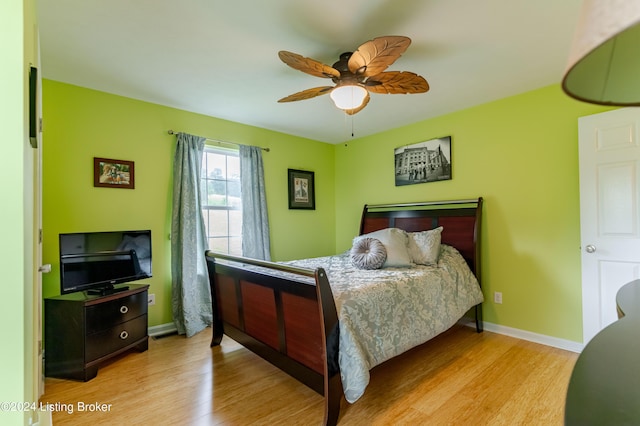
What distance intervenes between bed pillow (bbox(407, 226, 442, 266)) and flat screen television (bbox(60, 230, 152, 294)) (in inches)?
101

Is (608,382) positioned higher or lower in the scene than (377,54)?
lower

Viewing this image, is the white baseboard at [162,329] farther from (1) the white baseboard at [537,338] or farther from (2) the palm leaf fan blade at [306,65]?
(1) the white baseboard at [537,338]

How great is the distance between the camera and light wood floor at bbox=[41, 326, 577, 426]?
70.9 inches

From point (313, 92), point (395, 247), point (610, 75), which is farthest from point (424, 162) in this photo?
point (610, 75)

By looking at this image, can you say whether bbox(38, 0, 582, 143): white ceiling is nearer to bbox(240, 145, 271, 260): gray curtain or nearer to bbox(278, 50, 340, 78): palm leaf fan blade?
bbox(278, 50, 340, 78): palm leaf fan blade

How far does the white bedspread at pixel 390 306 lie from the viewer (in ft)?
5.58

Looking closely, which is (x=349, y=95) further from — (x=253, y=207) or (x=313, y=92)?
(x=253, y=207)

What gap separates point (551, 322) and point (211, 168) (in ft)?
12.8

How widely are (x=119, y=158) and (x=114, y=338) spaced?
1660mm

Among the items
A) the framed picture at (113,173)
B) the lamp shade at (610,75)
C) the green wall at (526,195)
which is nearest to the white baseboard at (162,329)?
the framed picture at (113,173)

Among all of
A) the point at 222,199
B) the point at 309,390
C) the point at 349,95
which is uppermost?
the point at 349,95

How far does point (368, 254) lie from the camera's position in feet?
9.36

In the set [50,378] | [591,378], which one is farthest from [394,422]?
[50,378]

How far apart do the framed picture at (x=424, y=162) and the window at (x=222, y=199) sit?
2112 millimetres
